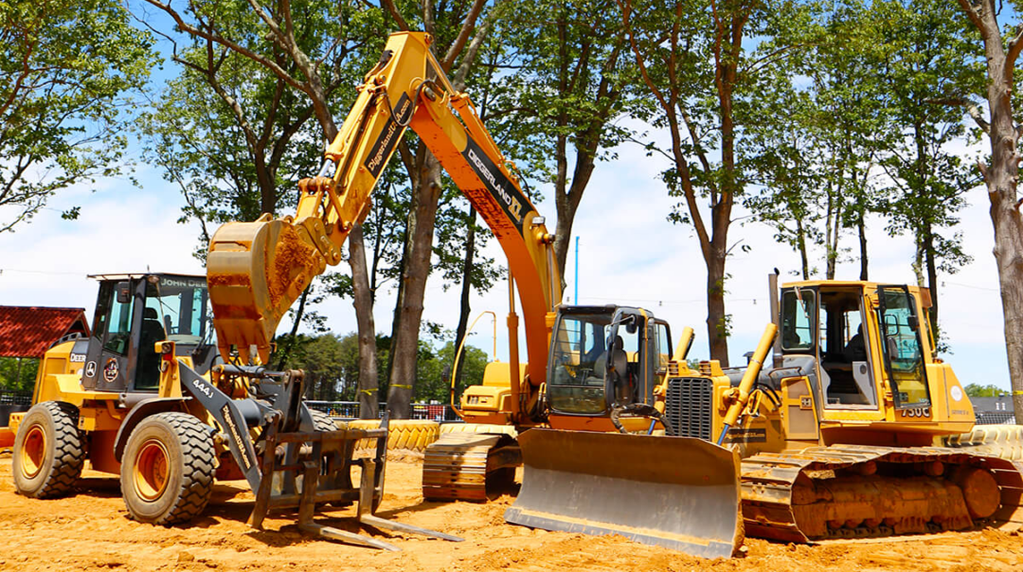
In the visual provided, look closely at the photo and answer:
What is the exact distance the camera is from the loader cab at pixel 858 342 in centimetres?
934

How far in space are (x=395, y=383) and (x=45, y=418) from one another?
9.17m

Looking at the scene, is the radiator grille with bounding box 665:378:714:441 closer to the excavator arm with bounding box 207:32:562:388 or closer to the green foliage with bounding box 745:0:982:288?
the excavator arm with bounding box 207:32:562:388

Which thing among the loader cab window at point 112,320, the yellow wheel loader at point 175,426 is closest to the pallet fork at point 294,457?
the yellow wheel loader at point 175,426

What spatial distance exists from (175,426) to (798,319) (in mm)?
6759

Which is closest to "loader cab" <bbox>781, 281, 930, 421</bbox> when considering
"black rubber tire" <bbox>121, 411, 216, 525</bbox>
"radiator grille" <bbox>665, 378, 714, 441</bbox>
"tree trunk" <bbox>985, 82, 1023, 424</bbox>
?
"radiator grille" <bbox>665, 378, 714, 441</bbox>

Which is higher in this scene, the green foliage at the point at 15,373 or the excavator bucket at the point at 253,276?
the green foliage at the point at 15,373

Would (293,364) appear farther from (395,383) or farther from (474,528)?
(474,528)

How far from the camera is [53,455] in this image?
10195mm

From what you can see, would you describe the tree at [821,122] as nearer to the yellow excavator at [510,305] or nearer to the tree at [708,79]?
the tree at [708,79]

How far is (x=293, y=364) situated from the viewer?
112ft

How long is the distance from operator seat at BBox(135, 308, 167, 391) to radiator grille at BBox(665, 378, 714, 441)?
20.7 feet

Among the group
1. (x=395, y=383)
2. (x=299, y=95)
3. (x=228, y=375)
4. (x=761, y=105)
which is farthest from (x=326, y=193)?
(x=299, y=95)

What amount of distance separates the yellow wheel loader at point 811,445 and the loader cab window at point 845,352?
11 mm

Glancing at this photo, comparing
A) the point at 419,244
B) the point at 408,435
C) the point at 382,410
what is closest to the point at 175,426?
the point at 408,435
